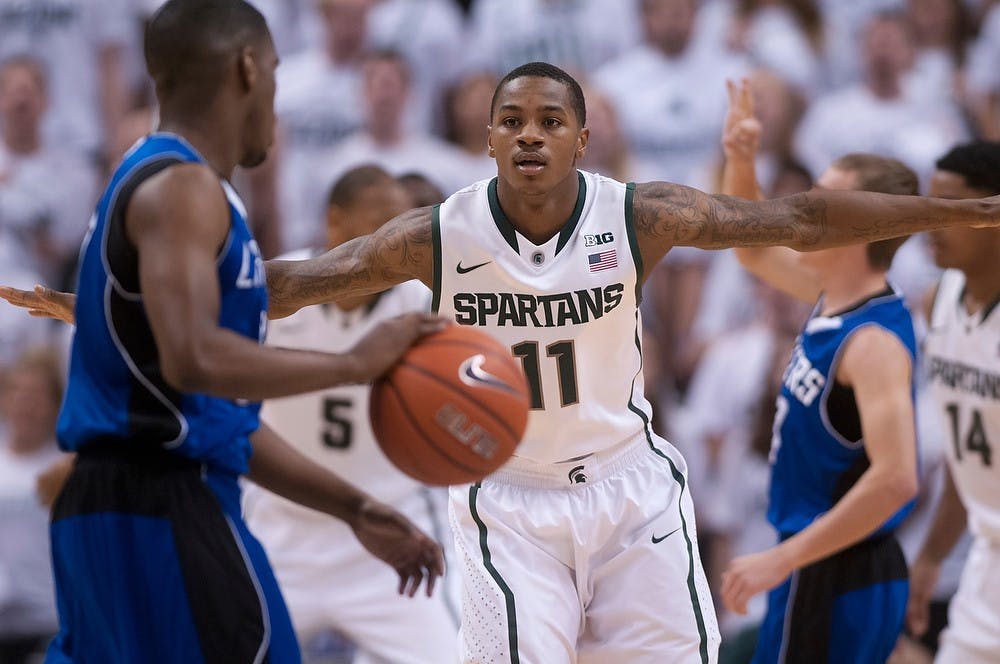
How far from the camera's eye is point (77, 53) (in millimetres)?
8883

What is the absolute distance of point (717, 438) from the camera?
8266mm

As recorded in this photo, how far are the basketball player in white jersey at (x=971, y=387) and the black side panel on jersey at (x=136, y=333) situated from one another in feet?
10.8

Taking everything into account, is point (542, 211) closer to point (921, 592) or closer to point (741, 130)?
point (741, 130)

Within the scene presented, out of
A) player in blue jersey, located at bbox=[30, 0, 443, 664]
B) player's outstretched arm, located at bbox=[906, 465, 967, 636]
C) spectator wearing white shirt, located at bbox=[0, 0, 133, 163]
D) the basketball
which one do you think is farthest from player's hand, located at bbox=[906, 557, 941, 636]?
spectator wearing white shirt, located at bbox=[0, 0, 133, 163]

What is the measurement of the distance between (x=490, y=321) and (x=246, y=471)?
3.09 feet

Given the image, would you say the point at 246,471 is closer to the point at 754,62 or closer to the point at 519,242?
the point at 519,242

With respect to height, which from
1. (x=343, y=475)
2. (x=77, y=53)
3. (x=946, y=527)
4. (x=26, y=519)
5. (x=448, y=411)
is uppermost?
(x=77, y=53)

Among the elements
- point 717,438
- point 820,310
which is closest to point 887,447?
point 820,310

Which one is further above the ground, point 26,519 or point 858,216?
point 858,216

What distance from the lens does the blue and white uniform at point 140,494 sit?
3.35 metres

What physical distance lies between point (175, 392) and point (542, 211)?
1426 millimetres

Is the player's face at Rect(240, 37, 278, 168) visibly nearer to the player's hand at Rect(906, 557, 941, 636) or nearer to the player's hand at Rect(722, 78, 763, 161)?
the player's hand at Rect(722, 78, 763, 161)

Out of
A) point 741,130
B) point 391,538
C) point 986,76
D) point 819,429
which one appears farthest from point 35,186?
point 986,76

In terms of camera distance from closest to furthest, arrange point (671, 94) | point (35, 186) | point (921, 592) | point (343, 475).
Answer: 1. point (921, 592)
2. point (343, 475)
3. point (35, 186)
4. point (671, 94)
